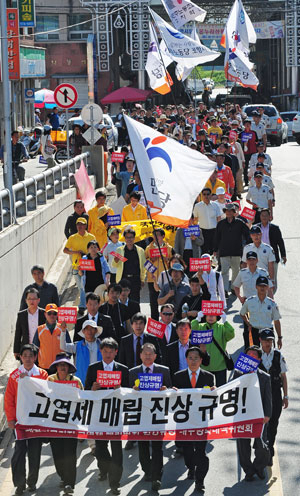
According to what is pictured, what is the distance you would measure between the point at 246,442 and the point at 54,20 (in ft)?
184

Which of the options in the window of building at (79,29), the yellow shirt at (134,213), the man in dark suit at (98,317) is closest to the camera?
the man in dark suit at (98,317)

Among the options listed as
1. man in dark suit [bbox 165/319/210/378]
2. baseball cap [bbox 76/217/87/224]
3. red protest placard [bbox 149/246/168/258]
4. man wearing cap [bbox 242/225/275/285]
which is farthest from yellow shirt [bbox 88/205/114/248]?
man in dark suit [bbox 165/319/210/378]

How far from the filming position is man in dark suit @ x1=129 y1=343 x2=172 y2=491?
32.5ft

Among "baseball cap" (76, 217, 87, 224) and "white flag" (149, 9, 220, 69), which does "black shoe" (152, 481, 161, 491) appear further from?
"white flag" (149, 9, 220, 69)

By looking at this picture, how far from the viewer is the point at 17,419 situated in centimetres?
987

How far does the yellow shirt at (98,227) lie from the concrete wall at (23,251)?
0.91m

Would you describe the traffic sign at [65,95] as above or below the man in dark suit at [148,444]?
above

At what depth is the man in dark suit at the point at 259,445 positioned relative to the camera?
10.0m

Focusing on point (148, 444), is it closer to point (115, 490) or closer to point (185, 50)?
point (115, 490)

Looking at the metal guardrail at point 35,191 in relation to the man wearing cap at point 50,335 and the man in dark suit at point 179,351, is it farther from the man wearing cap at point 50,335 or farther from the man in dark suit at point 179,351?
the man in dark suit at point 179,351

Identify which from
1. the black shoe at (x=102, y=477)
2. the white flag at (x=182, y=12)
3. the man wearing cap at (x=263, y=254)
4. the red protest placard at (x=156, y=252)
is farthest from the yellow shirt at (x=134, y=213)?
the white flag at (x=182, y=12)

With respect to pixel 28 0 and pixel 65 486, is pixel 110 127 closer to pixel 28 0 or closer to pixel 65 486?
pixel 28 0

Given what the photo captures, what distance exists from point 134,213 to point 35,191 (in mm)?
1812

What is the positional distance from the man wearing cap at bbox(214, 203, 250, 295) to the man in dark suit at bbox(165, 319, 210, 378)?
229 inches
